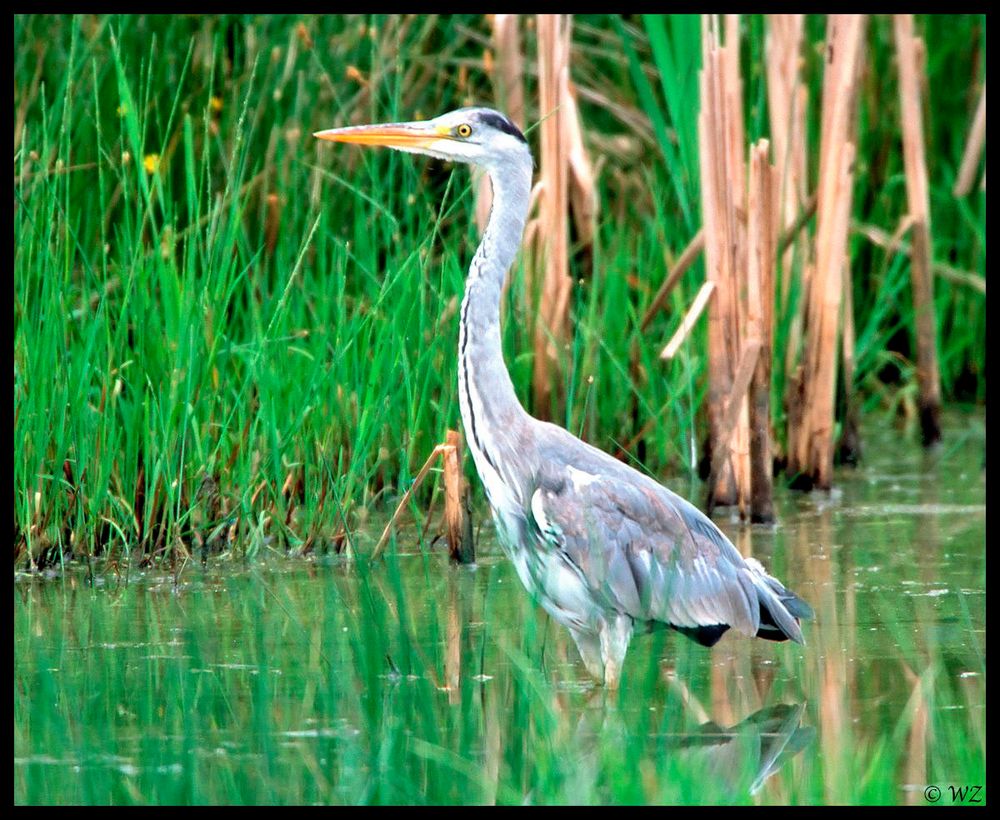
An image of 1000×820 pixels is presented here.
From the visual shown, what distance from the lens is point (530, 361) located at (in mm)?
6082

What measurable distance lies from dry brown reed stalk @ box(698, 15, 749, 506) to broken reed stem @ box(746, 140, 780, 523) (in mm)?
52

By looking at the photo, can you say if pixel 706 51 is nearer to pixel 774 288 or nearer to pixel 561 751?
pixel 774 288

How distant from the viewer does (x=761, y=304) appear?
5770 millimetres

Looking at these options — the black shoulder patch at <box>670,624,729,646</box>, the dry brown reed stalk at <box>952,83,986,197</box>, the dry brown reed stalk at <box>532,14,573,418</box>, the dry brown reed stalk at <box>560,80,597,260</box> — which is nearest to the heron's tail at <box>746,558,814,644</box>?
the black shoulder patch at <box>670,624,729,646</box>

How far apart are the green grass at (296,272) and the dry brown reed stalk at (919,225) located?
0.59 feet

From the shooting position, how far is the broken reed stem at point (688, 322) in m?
5.68

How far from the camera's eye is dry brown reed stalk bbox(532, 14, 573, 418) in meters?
5.91

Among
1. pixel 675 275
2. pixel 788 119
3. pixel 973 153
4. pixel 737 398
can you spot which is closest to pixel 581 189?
pixel 675 275

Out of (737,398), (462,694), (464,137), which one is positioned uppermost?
(464,137)

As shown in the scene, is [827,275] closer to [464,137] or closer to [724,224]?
[724,224]

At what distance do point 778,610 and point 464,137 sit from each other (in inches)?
63.5

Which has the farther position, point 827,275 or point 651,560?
point 827,275

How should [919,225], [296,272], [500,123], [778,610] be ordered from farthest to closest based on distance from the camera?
[919,225] → [296,272] → [500,123] → [778,610]
